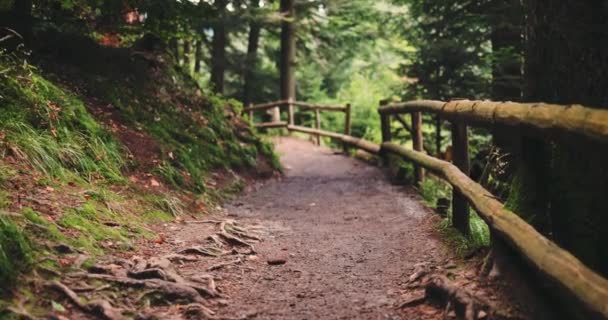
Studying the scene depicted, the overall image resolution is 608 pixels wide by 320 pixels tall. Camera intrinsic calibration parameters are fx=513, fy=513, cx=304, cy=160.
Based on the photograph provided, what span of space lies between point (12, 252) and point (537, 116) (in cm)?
337

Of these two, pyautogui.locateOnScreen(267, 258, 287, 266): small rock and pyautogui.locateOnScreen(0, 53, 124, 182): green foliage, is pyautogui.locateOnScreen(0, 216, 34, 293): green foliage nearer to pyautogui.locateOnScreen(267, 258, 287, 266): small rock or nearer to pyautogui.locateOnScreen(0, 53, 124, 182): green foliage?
pyautogui.locateOnScreen(0, 53, 124, 182): green foliage

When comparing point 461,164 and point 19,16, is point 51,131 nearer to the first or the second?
point 19,16

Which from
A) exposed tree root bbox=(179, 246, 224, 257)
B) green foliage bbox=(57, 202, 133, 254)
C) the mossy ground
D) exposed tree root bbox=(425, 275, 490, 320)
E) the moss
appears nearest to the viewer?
exposed tree root bbox=(425, 275, 490, 320)

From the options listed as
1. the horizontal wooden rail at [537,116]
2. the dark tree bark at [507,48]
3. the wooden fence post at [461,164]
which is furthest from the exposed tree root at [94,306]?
the dark tree bark at [507,48]

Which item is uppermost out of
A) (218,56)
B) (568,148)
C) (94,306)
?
(218,56)

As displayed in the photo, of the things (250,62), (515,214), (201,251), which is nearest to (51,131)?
(201,251)

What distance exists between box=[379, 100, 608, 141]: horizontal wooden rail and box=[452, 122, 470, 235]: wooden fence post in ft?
0.54

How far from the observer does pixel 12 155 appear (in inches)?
185

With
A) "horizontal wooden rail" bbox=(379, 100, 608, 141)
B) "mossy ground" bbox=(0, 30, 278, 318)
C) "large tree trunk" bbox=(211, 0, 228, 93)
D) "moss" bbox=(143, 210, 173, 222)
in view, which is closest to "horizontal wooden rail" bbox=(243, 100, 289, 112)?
"large tree trunk" bbox=(211, 0, 228, 93)

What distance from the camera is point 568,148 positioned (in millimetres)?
3381

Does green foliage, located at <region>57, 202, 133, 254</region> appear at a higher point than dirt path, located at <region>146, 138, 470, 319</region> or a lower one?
higher

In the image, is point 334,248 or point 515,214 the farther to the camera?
point 334,248

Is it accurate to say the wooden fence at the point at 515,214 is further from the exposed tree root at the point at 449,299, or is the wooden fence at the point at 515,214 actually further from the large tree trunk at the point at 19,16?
the large tree trunk at the point at 19,16

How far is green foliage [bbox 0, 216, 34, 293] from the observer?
3.10m
